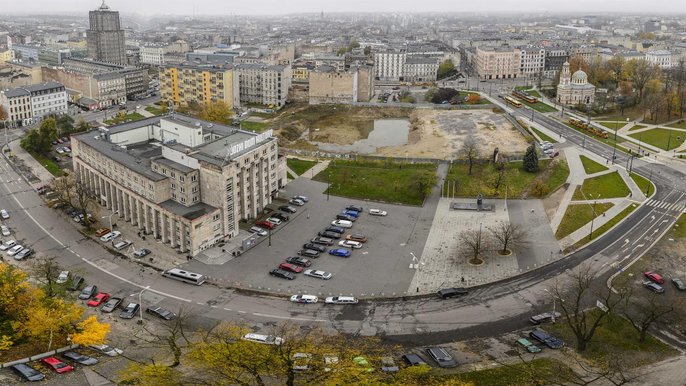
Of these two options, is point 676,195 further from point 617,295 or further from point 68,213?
point 68,213

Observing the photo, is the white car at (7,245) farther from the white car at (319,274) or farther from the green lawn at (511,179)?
the green lawn at (511,179)

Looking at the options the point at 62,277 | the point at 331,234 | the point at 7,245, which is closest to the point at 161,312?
the point at 62,277

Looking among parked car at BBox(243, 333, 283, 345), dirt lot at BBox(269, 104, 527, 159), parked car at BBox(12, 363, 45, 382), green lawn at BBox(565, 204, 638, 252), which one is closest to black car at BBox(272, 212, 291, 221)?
parked car at BBox(243, 333, 283, 345)

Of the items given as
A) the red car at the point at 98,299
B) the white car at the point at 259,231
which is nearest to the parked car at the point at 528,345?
the white car at the point at 259,231

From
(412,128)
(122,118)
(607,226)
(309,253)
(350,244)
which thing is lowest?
(309,253)

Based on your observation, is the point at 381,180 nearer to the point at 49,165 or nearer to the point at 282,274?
the point at 282,274
